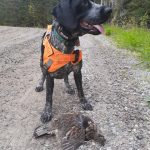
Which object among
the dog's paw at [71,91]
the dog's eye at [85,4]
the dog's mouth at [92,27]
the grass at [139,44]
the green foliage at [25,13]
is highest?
the dog's eye at [85,4]

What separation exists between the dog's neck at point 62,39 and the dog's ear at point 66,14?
6.6 inches

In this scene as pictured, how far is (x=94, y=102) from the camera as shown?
4.95 m

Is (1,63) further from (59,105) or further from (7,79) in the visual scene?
(59,105)

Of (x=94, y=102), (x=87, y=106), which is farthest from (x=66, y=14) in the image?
(x=94, y=102)

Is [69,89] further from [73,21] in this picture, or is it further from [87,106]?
[73,21]

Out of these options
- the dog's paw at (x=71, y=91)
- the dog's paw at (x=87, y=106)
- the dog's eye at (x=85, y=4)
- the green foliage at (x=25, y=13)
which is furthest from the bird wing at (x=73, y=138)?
the green foliage at (x=25, y=13)

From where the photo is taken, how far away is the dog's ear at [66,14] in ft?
12.8

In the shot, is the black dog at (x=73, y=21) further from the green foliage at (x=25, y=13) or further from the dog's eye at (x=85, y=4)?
the green foliage at (x=25, y=13)

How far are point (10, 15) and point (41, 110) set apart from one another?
27706 mm

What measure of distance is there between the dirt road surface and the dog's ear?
1.15m

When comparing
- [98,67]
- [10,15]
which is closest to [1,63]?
[98,67]

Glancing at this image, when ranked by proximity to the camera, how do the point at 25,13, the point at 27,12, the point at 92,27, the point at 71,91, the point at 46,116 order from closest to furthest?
1. the point at 92,27
2. the point at 46,116
3. the point at 71,91
4. the point at 25,13
5. the point at 27,12

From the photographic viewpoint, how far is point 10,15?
31.4 m

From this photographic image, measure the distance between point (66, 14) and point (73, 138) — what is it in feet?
4.19
